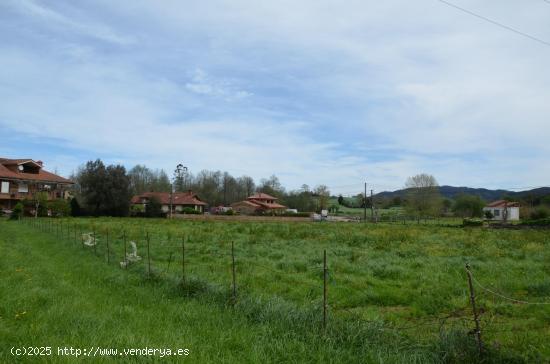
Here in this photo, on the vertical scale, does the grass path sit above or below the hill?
below

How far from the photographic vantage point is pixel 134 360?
4914mm

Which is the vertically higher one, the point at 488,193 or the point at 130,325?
the point at 488,193

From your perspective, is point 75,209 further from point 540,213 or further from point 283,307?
point 540,213

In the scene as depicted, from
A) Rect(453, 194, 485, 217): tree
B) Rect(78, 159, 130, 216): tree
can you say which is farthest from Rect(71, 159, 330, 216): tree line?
Rect(453, 194, 485, 217): tree

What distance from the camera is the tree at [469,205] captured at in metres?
89.1

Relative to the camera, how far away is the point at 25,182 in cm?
5950

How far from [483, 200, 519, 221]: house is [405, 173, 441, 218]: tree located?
452 inches

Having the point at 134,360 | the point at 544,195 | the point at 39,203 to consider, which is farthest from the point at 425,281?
the point at 544,195

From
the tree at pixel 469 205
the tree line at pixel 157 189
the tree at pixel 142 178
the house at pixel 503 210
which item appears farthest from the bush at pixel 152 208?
the tree at pixel 469 205

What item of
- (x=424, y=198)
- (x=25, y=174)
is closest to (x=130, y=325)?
(x=25, y=174)

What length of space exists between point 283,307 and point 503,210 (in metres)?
93.6

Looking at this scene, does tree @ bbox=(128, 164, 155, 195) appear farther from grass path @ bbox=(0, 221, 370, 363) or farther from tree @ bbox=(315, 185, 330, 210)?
grass path @ bbox=(0, 221, 370, 363)

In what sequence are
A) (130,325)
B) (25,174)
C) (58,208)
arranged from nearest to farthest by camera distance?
(130,325) < (58,208) < (25,174)

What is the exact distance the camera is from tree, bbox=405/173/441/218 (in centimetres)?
8812
